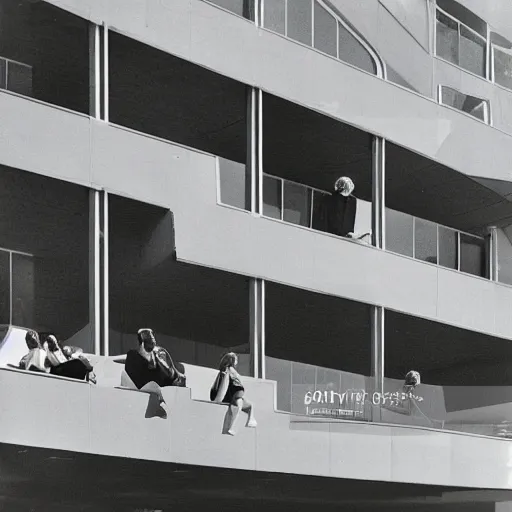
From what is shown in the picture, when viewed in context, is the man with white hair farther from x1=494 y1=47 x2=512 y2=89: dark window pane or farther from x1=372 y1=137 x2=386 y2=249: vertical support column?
x1=494 y1=47 x2=512 y2=89: dark window pane

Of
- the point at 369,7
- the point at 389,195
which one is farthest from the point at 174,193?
the point at 389,195

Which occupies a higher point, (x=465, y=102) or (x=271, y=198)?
(x=465, y=102)

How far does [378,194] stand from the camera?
1113 inches

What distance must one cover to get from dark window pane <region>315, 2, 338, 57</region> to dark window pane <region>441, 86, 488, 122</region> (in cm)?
412

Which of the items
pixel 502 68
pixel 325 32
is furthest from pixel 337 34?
pixel 502 68

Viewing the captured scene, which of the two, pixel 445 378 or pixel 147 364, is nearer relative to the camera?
pixel 147 364

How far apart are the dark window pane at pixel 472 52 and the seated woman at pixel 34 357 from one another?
17.1 meters

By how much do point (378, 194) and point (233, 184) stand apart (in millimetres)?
4531

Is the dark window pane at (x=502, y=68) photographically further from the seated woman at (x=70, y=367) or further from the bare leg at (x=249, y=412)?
the seated woman at (x=70, y=367)

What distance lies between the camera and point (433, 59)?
106ft

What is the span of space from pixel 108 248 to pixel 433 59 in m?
11.4

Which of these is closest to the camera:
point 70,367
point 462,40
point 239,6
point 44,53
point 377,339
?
point 70,367

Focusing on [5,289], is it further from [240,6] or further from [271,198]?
[240,6]

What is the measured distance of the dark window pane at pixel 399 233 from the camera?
2850 centimetres
